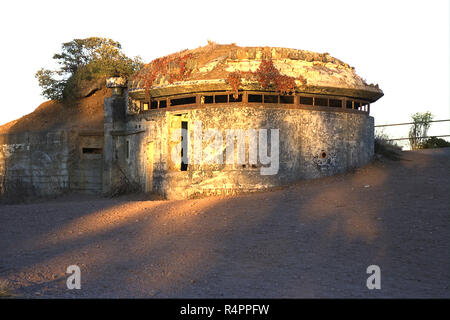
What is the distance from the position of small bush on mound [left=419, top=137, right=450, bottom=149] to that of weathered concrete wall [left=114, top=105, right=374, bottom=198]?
831cm

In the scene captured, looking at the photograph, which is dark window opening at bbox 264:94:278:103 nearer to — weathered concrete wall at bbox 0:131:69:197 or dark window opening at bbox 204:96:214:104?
dark window opening at bbox 204:96:214:104

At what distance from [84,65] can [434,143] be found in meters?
15.0

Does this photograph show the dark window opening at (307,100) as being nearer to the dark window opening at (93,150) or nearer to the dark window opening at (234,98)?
the dark window opening at (234,98)

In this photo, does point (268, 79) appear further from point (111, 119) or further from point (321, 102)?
point (111, 119)

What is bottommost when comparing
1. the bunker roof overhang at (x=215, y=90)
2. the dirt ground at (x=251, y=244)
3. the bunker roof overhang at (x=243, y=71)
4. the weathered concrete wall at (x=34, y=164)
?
the dirt ground at (x=251, y=244)

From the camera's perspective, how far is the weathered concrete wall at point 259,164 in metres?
11.8

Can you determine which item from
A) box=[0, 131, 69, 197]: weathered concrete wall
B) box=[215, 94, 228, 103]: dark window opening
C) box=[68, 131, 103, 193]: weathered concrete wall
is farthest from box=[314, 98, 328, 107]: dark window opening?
box=[0, 131, 69, 197]: weathered concrete wall

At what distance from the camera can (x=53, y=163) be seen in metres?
16.0

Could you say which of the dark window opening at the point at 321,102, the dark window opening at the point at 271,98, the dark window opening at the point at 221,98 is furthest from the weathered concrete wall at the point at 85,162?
the dark window opening at the point at 321,102

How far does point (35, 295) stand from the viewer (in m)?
5.36

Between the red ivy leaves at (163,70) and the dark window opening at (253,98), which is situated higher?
the red ivy leaves at (163,70)

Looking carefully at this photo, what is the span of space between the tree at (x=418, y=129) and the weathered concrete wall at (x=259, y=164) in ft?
28.5

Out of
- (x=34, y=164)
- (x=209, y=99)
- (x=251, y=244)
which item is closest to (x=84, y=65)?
(x=34, y=164)

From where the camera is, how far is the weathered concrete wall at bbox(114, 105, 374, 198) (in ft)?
38.9
